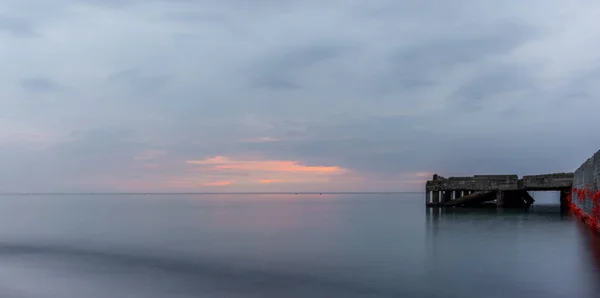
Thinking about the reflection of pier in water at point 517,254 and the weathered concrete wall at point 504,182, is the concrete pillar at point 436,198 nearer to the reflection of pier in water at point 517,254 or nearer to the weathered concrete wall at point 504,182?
the weathered concrete wall at point 504,182

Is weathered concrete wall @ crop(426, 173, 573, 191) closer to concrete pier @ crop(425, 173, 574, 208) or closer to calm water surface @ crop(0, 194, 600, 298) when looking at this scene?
concrete pier @ crop(425, 173, 574, 208)

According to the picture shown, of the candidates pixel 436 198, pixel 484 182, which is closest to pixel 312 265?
pixel 484 182

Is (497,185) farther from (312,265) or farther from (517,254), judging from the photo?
(312,265)

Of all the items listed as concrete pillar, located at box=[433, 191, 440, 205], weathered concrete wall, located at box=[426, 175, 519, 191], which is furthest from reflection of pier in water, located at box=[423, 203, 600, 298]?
concrete pillar, located at box=[433, 191, 440, 205]

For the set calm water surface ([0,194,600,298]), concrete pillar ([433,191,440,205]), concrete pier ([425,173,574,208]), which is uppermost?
concrete pier ([425,173,574,208])

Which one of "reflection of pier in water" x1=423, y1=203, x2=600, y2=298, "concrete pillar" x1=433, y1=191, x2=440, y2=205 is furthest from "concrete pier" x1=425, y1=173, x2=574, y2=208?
"reflection of pier in water" x1=423, y1=203, x2=600, y2=298

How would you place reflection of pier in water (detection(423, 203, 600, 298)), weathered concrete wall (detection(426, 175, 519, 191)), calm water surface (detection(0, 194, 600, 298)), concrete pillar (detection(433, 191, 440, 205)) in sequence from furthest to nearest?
concrete pillar (detection(433, 191, 440, 205))
weathered concrete wall (detection(426, 175, 519, 191))
reflection of pier in water (detection(423, 203, 600, 298))
calm water surface (detection(0, 194, 600, 298))

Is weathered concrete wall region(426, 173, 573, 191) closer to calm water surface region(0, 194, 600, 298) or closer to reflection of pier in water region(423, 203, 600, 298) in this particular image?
reflection of pier in water region(423, 203, 600, 298)

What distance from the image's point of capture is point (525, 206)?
62.0 m

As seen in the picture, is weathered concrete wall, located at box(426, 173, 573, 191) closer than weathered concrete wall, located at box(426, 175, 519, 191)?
Yes

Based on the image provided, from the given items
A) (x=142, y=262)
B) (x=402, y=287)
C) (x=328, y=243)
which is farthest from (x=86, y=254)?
(x=402, y=287)

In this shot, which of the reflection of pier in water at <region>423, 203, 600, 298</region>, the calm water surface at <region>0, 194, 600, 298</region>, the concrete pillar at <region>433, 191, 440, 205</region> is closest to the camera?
the calm water surface at <region>0, 194, 600, 298</region>

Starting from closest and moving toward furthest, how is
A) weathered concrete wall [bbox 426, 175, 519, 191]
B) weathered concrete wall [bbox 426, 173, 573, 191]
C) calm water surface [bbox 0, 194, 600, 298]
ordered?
1. calm water surface [bbox 0, 194, 600, 298]
2. weathered concrete wall [bbox 426, 173, 573, 191]
3. weathered concrete wall [bbox 426, 175, 519, 191]

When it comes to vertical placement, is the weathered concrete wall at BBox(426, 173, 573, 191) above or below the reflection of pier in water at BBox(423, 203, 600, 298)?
above
